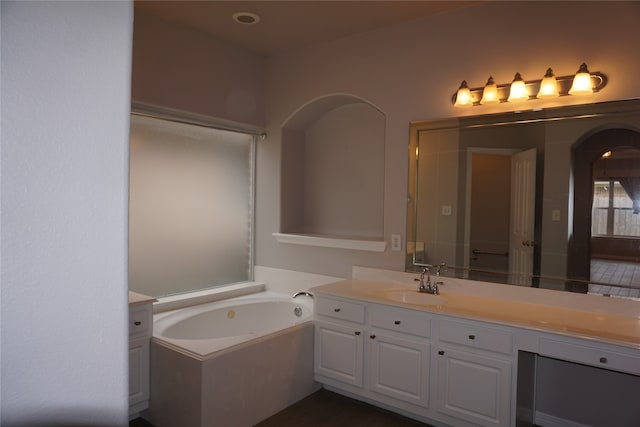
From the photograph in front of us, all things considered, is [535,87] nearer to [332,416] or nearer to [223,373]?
[332,416]

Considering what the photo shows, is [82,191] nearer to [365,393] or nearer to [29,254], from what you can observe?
[29,254]

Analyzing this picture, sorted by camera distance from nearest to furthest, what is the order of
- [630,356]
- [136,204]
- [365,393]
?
1. [630,356]
2. [365,393]
3. [136,204]

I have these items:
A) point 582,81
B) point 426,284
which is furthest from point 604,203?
point 426,284

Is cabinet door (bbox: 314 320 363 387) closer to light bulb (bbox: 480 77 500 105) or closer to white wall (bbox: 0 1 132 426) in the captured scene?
light bulb (bbox: 480 77 500 105)

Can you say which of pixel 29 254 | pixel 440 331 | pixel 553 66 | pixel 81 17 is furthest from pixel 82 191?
pixel 553 66

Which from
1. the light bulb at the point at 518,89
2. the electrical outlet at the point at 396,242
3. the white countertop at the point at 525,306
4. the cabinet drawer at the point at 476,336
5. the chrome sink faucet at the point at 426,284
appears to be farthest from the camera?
the electrical outlet at the point at 396,242

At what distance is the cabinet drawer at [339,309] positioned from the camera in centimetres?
284

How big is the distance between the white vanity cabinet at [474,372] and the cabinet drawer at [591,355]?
191 millimetres

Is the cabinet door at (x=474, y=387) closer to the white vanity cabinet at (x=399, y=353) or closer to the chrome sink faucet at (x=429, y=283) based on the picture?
the white vanity cabinet at (x=399, y=353)

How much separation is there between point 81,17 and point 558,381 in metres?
3.03

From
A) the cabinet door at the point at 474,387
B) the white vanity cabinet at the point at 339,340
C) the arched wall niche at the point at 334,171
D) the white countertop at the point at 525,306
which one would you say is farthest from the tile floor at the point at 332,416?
the arched wall niche at the point at 334,171

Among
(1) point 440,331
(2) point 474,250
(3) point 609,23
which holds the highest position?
(3) point 609,23

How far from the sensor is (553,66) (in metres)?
2.61

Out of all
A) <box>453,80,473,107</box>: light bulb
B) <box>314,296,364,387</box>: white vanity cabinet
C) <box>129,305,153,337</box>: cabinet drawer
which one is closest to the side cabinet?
<box>129,305,153,337</box>: cabinet drawer
